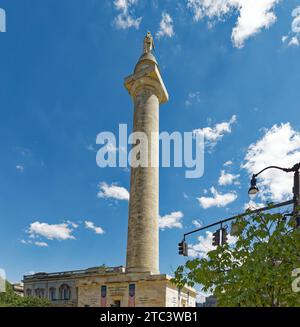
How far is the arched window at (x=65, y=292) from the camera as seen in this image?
155 feet

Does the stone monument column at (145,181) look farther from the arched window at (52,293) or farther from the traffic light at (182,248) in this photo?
the arched window at (52,293)

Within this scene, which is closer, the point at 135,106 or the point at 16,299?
the point at 135,106

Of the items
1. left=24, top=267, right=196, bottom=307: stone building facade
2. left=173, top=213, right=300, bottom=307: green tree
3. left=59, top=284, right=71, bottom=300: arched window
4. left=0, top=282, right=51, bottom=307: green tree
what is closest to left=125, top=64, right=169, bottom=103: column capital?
left=24, top=267, right=196, bottom=307: stone building facade

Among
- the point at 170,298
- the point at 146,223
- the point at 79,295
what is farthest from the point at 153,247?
the point at 79,295

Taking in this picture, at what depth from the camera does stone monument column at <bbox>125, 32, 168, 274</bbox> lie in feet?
71.7

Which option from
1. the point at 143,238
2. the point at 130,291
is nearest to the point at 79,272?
the point at 130,291

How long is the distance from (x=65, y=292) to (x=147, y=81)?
1436 inches

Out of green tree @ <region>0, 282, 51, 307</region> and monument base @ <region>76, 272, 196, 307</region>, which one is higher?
monument base @ <region>76, 272, 196, 307</region>

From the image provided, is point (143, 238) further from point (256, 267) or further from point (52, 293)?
point (52, 293)

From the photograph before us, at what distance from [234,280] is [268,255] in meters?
1.26

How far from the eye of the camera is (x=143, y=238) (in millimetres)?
22016

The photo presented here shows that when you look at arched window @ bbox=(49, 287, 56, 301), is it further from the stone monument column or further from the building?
the stone monument column
